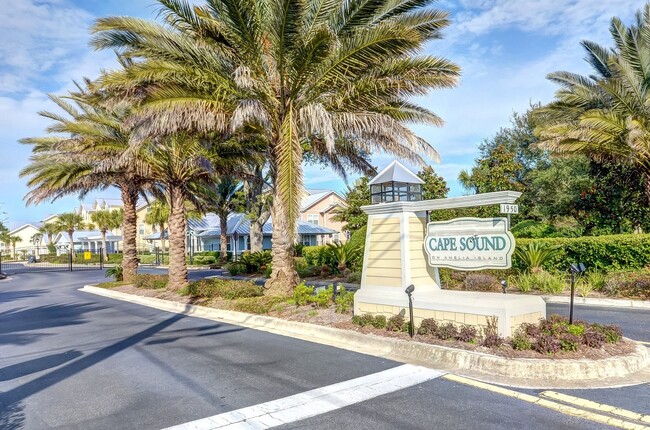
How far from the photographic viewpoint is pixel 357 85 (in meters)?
11.5

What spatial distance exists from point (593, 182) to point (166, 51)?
20028mm

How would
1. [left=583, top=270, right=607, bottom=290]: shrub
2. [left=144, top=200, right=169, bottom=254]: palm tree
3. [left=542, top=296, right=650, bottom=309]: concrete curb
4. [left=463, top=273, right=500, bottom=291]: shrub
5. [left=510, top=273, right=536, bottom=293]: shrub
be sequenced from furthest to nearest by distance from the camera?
1. [left=144, top=200, right=169, bottom=254]: palm tree
2. [left=463, top=273, right=500, bottom=291]: shrub
3. [left=510, top=273, right=536, bottom=293]: shrub
4. [left=583, top=270, right=607, bottom=290]: shrub
5. [left=542, top=296, right=650, bottom=309]: concrete curb

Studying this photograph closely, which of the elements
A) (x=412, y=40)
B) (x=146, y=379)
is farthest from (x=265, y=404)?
(x=412, y=40)

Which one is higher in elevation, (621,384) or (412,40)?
(412,40)

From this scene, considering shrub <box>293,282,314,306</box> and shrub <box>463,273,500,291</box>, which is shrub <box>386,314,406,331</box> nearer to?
shrub <box>293,282,314,306</box>

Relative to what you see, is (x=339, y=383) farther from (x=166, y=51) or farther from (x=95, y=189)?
(x=95, y=189)

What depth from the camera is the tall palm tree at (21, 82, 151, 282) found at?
17.2 metres

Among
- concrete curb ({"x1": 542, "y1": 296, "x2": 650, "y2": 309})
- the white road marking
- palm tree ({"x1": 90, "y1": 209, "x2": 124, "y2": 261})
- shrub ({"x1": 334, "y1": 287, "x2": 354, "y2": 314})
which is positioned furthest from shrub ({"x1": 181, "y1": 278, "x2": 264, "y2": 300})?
palm tree ({"x1": 90, "y1": 209, "x2": 124, "y2": 261})

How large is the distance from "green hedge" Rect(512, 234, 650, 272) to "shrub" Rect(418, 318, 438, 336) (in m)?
9.43

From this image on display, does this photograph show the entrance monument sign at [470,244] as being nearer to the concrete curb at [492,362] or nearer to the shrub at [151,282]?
the concrete curb at [492,362]

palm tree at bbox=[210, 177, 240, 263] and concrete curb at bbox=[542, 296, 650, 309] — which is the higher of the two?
palm tree at bbox=[210, 177, 240, 263]

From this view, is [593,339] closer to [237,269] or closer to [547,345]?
[547,345]

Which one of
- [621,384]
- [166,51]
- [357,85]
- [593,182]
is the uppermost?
[166,51]

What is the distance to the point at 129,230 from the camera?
67.1ft
